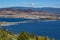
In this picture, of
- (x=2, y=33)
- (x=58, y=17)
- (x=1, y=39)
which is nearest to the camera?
(x=1, y=39)

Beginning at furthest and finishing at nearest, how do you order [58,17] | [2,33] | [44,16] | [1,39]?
[44,16] → [58,17] → [2,33] → [1,39]

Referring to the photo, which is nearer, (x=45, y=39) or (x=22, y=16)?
(x=45, y=39)

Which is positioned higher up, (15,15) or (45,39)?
(45,39)

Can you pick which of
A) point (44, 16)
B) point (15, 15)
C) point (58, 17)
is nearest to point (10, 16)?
point (15, 15)

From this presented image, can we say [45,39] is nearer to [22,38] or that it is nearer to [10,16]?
[22,38]

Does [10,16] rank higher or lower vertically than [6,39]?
lower

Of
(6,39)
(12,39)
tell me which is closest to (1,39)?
(6,39)

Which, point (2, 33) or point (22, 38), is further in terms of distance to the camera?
point (2, 33)

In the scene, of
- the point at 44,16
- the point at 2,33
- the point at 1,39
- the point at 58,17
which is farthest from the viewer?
the point at 44,16

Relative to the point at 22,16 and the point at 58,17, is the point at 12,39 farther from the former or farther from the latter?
the point at 22,16
